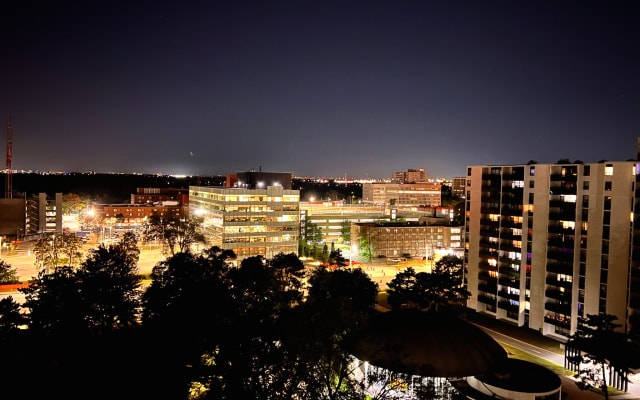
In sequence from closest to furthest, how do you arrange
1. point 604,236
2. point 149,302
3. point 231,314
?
point 231,314
point 149,302
point 604,236

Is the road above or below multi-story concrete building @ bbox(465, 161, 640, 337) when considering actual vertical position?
below

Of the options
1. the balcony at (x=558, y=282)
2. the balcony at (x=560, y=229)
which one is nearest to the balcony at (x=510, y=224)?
the balcony at (x=560, y=229)

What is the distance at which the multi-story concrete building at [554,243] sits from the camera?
3834 centimetres

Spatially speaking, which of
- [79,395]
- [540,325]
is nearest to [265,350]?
[79,395]

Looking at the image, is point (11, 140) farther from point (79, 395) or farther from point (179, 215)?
point (79, 395)

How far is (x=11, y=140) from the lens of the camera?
11694 cm

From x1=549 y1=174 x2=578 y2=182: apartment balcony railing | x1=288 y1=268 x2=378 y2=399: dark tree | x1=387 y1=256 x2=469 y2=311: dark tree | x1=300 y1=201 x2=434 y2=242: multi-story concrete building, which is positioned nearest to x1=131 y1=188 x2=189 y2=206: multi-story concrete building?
x1=300 y1=201 x2=434 y2=242: multi-story concrete building

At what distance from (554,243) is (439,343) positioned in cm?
2046

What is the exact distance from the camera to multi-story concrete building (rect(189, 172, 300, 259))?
75.4m

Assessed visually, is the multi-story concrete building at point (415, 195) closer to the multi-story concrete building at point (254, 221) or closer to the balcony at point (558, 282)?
the multi-story concrete building at point (254, 221)

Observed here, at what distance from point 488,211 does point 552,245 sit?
8.19m

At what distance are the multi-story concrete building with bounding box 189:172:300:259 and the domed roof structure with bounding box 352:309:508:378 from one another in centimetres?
4539

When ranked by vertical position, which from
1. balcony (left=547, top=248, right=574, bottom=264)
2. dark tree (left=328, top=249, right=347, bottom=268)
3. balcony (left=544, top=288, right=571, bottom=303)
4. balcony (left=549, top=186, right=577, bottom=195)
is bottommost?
balcony (left=544, top=288, right=571, bottom=303)

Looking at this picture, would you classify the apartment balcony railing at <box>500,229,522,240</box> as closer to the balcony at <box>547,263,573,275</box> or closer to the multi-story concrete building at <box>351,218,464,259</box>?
the balcony at <box>547,263,573,275</box>
